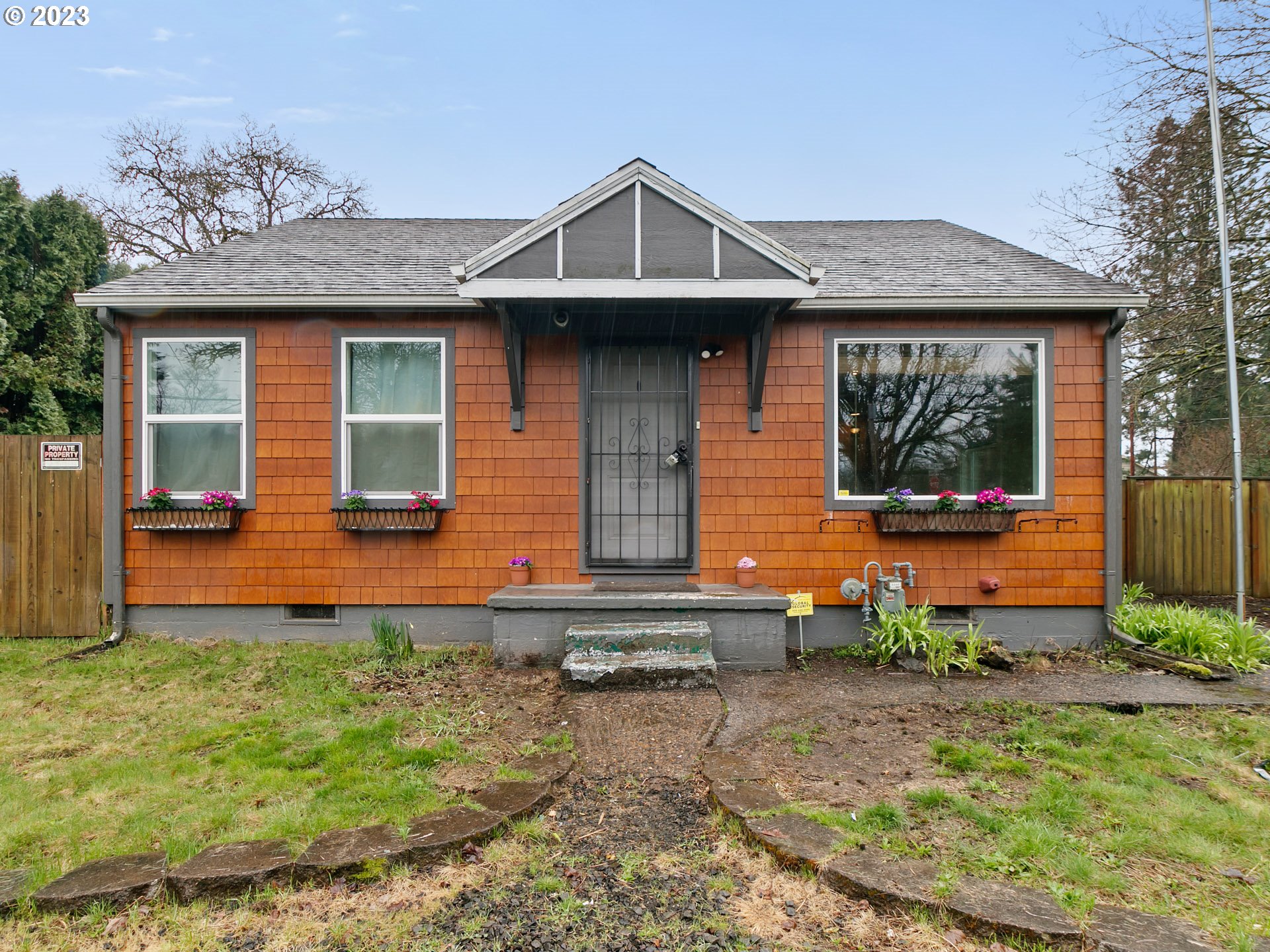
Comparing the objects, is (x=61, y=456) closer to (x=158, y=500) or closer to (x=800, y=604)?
(x=158, y=500)

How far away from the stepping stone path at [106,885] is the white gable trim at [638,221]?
3601 millimetres

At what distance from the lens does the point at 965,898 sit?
1901 mm

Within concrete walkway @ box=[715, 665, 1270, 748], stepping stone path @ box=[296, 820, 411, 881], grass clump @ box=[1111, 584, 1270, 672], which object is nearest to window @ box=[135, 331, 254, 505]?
stepping stone path @ box=[296, 820, 411, 881]

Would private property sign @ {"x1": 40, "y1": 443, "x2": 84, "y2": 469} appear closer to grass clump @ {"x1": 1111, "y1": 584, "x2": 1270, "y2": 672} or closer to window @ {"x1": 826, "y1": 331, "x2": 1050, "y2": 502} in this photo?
window @ {"x1": 826, "y1": 331, "x2": 1050, "y2": 502}

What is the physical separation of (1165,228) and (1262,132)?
1.31 m

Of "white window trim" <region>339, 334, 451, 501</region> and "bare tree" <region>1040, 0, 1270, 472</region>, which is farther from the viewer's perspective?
"bare tree" <region>1040, 0, 1270, 472</region>

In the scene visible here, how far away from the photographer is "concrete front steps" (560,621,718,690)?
414 cm

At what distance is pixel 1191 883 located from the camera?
2078 mm

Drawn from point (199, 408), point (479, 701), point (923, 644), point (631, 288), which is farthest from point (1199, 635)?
point (199, 408)

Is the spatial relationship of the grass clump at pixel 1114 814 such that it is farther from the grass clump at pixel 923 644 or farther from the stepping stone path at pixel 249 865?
the stepping stone path at pixel 249 865

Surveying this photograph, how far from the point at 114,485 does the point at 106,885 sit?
14.3 ft

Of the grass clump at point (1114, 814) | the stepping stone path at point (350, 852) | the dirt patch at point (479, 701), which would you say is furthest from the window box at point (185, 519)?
the grass clump at point (1114, 814)

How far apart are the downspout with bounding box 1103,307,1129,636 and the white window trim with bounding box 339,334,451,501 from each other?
5.51 metres

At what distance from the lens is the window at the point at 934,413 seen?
536cm
